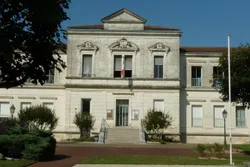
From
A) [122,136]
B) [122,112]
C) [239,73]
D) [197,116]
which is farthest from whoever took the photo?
[197,116]

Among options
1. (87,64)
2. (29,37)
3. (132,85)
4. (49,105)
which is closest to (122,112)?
(132,85)

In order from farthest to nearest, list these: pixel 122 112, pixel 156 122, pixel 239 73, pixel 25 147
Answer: pixel 122 112, pixel 156 122, pixel 239 73, pixel 25 147

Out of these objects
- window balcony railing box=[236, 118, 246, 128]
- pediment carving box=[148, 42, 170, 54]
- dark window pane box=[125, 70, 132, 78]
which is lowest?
window balcony railing box=[236, 118, 246, 128]

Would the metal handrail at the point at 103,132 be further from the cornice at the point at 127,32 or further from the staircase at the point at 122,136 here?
the cornice at the point at 127,32

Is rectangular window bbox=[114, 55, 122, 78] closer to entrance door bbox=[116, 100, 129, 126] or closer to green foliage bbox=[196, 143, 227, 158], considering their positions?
entrance door bbox=[116, 100, 129, 126]

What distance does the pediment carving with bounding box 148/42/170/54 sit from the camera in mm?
40062

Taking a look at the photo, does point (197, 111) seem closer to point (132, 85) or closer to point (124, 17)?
point (132, 85)

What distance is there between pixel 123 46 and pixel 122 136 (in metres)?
9.57

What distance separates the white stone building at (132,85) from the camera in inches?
1549

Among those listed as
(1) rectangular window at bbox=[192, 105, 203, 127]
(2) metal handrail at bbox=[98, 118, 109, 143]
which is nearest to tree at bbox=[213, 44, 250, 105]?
(2) metal handrail at bbox=[98, 118, 109, 143]

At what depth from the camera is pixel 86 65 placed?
132 ft

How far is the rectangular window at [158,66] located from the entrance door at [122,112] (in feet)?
13.7

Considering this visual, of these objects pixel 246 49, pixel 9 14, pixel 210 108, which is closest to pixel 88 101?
pixel 210 108

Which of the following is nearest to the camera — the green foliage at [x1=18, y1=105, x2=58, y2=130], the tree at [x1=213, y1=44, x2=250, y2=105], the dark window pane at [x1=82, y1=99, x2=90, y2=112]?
the tree at [x1=213, y1=44, x2=250, y2=105]
